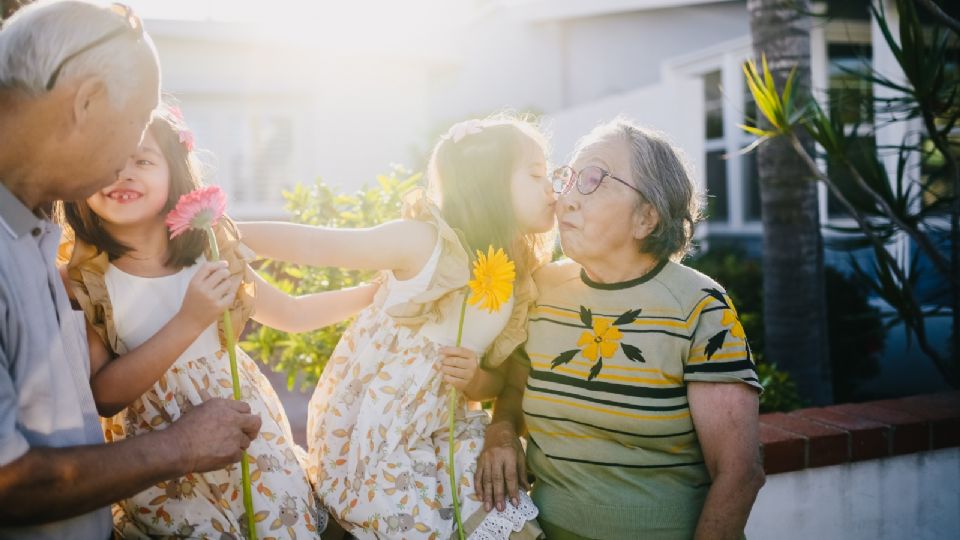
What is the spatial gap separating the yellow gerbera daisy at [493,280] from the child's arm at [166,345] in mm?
629

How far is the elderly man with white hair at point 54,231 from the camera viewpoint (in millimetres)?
1385

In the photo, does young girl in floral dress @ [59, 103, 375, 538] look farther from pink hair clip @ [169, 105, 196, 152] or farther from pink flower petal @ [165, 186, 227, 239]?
pink flower petal @ [165, 186, 227, 239]

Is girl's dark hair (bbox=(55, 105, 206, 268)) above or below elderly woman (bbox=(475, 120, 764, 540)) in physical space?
above

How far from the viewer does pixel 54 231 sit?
158 centimetres

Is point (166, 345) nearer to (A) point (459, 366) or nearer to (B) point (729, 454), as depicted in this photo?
(A) point (459, 366)

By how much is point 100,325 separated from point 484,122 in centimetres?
124

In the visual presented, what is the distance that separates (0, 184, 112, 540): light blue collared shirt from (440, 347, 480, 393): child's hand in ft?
2.84

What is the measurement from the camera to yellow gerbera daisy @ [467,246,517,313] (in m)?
2.02

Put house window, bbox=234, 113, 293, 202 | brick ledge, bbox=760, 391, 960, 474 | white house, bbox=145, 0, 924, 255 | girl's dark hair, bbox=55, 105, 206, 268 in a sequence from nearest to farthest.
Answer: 1. girl's dark hair, bbox=55, 105, 206, 268
2. brick ledge, bbox=760, 391, 960, 474
3. white house, bbox=145, 0, 924, 255
4. house window, bbox=234, 113, 293, 202

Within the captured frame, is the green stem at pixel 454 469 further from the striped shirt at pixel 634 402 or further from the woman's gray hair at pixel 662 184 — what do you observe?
the woman's gray hair at pixel 662 184

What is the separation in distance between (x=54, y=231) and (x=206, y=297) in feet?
1.12

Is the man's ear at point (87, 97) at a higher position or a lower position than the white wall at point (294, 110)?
lower

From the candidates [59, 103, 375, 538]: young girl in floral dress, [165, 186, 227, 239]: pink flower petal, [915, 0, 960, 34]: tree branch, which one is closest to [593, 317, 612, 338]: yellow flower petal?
[59, 103, 375, 538]: young girl in floral dress

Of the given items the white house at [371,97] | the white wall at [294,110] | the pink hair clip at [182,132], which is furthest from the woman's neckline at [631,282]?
the white wall at [294,110]
